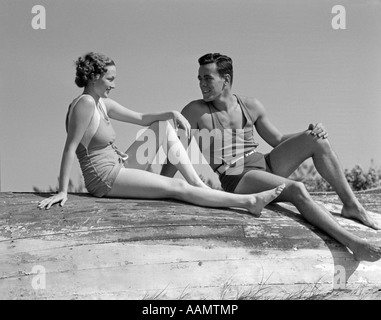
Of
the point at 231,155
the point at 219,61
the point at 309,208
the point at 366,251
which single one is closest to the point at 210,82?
the point at 219,61

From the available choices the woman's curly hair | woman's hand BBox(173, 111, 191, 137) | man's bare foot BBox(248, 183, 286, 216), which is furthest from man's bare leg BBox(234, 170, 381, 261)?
the woman's curly hair

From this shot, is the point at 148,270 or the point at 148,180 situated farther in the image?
the point at 148,180

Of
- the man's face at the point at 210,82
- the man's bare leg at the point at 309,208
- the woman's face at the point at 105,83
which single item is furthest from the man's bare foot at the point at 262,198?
the woman's face at the point at 105,83

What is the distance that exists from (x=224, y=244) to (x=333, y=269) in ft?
2.90

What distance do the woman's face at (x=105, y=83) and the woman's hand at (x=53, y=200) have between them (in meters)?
0.84

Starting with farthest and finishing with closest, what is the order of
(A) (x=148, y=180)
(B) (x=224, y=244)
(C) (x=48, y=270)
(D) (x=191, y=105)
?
(D) (x=191, y=105) → (A) (x=148, y=180) → (B) (x=224, y=244) → (C) (x=48, y=270)

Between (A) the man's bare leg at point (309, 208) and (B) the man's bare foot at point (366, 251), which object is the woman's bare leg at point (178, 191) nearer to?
(A) the man's bare leg at point (309, 208)

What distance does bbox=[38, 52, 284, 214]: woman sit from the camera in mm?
5453

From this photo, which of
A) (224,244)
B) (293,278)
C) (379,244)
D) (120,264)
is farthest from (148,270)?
(379,244)

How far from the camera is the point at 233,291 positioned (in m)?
5.11

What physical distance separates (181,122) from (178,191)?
0.55 m

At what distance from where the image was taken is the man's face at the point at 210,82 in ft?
19.5

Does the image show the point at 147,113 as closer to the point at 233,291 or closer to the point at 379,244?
the point at 233,291

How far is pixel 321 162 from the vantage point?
5.83 metres
